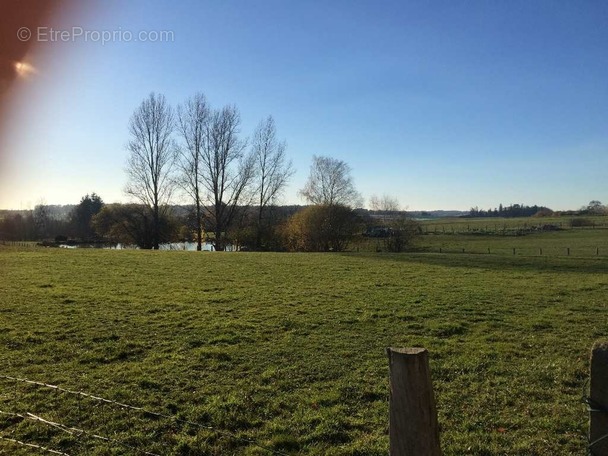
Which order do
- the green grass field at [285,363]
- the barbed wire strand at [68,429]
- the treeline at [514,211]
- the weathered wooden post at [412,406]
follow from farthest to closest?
the treeline at [514,211]
the green grass field at [285,363]
the barbed wire strand at [68,429]
the weathered wooden post at [412,406]

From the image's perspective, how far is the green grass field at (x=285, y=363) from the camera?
468cm

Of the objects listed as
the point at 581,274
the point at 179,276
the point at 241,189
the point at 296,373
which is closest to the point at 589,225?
the point at 241,189

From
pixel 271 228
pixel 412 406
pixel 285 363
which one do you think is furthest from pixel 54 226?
pixel 412 406

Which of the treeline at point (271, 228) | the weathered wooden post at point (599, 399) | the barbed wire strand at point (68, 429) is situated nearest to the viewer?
the weathered wooden post at point (599, 399)

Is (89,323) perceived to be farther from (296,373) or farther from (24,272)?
(24,272)

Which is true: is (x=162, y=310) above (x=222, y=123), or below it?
below

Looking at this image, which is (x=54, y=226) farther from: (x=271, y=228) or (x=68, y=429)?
(x=68, y=429)

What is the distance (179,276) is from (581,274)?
18807mm

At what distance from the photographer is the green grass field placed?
15.4ft

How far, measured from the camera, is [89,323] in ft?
31.7

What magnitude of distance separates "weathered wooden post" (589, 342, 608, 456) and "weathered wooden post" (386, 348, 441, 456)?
0.78 meters

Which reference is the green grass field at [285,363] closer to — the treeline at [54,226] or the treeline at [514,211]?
the treeline at [54,226]

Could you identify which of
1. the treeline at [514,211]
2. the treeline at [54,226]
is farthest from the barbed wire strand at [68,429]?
the treeline at [514,211]

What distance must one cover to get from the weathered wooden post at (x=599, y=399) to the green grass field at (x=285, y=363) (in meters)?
2.41
